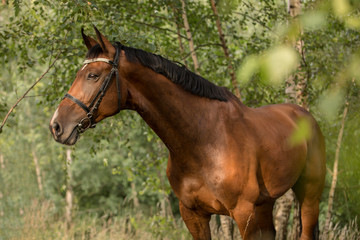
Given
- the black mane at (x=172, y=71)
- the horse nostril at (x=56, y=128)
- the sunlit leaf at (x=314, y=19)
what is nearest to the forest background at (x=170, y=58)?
the sunlit leaf at (x=314, y=19)

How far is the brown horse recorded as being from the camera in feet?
9.77

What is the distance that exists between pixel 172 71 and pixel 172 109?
0.27 metres

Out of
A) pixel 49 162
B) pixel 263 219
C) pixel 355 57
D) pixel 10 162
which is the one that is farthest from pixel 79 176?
pixel 355 57

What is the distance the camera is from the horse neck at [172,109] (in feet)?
10.1

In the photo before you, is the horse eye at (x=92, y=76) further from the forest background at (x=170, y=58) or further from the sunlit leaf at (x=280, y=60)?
→ the sunlit leaf at (x=280, y=60)

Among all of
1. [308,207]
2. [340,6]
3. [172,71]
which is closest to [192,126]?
[172,71]

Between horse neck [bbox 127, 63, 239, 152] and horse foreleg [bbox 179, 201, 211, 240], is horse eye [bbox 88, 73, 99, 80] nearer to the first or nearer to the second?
horse neck [bbox 127, 63, 239, 152]

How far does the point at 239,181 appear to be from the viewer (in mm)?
3158

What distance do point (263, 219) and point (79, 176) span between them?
17.5 m

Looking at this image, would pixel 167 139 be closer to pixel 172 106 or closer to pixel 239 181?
pixel 172 106

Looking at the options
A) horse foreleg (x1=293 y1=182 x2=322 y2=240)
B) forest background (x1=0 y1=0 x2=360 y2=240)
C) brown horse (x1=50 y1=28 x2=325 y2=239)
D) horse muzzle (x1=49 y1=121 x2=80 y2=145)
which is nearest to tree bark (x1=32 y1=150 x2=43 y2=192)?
forest background (x1=0 y1=0 x2=360 y2=240)

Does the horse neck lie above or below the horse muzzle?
above

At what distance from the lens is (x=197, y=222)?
350 cm

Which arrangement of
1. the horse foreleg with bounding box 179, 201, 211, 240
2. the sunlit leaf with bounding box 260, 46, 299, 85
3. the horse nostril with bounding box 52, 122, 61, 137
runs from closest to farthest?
the sunlit leaf with bounding box 260, 46, 299, 85
the horse nostril with bounding box 52, 122, 61, 137
the horse foreleg with bounding box 179, 201, 211, 240
